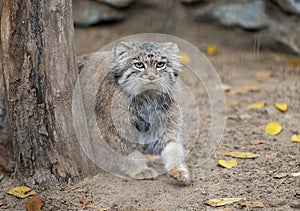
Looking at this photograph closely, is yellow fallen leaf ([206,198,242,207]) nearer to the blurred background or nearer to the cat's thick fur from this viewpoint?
the cat's thick fur

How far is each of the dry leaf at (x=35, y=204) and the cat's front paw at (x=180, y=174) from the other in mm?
1084

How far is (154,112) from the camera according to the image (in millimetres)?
4902

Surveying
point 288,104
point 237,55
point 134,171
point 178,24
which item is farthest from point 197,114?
point 178,24

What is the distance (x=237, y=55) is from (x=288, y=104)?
166 centimetres

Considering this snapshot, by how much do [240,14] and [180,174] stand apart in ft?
12.5

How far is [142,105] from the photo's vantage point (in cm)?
485

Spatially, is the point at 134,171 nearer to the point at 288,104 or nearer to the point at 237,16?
the point at 288,104

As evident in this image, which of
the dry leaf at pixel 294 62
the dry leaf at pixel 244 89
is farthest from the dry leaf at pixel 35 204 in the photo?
the dry leaf at pixel 294 62

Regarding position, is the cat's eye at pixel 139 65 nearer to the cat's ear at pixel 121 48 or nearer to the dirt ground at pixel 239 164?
the cat's ear at pixel 121 48

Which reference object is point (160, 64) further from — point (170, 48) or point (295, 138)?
point (295, 138)

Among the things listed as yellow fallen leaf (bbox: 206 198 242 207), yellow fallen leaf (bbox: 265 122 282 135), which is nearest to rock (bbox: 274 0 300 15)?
yellow fallen leaf (bbox: 265 122 282 135)

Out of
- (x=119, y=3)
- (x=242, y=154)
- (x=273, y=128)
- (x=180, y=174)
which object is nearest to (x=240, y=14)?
(x=119, y=3)

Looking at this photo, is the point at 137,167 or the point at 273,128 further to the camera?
the point at 273,128

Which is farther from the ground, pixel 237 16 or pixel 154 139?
pixel 237 16
